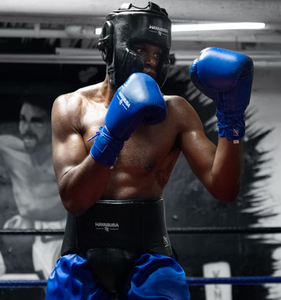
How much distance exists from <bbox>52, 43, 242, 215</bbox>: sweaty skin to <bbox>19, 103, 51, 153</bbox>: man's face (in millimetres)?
2053

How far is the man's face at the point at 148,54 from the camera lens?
155cm

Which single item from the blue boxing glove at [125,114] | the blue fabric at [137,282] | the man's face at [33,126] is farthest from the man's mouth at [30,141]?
the blue boxing glove at [125,114]

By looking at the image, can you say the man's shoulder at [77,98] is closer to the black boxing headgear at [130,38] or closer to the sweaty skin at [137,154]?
the sweaty skin at [137,154]

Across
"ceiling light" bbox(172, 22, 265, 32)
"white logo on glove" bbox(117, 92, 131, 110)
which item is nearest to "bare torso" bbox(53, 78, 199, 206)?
"white logo on glove" bbox(117, 92, 131, 110)

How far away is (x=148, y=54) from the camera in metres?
1.56

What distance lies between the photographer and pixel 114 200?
4.86 feet

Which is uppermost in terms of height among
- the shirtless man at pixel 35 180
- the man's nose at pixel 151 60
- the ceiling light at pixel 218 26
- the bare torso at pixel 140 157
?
the man's nose at pixel 151 60

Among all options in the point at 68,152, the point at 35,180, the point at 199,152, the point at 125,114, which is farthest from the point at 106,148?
the point at 35,180

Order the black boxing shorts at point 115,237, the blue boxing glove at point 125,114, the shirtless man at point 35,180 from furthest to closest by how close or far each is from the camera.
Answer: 1. the shirtless man at point 35,180
2. the black boxing shorts at point 115,237
3. the blue boxing glove at point 125,114

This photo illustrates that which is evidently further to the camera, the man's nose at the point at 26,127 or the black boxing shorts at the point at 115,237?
the man's nose at the point at 26,127

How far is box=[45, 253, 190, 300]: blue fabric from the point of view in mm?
1391

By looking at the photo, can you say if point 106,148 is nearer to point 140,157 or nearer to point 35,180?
point 140,157

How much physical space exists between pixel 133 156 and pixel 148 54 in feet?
1.04

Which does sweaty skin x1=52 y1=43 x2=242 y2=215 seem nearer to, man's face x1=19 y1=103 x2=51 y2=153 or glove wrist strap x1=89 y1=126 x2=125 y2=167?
glove wrist strap x1=89 y1=126 x2=125 y2=167
